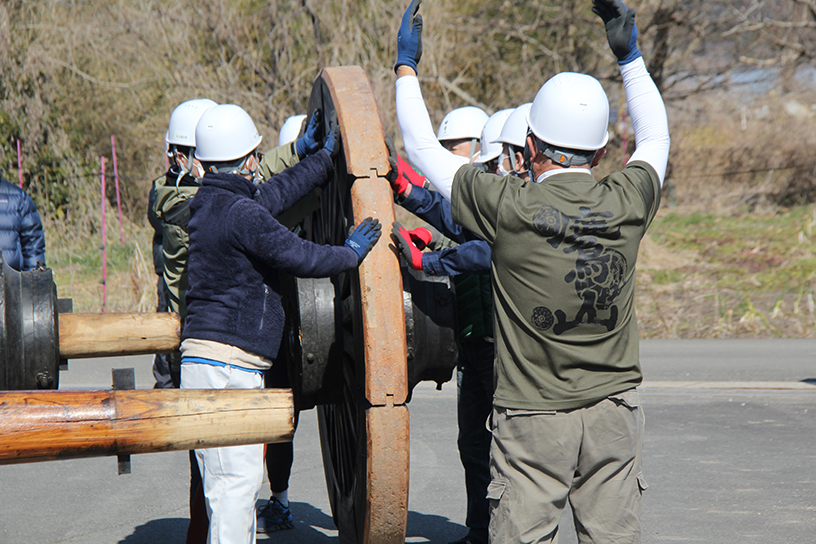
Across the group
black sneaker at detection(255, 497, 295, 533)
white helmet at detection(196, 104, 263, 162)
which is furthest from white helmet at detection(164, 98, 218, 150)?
black sneaker at detection(255, 497, 295, 533)

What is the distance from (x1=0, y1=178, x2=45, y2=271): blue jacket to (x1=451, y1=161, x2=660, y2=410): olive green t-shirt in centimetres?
424

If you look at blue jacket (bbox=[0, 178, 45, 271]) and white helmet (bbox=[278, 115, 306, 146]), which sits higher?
white helmet (bbox=[278, 115, 306, 146])

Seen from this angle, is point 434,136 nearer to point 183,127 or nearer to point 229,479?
point 229,479

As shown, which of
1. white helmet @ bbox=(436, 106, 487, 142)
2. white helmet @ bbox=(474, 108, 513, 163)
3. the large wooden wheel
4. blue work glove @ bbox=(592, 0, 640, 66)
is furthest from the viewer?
white helmet @ bbox=(436, 106, 487, 142)

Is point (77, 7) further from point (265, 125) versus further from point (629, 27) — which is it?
point (629, 27)

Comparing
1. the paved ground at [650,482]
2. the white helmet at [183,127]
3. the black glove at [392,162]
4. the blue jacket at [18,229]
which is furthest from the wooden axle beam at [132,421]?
the blue jacket at [18,229]

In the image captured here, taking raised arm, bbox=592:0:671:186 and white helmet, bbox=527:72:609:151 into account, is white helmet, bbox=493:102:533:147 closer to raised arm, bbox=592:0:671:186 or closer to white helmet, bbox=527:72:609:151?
raised arm, bbox=592:0:671:186

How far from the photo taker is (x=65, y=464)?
5.38 m

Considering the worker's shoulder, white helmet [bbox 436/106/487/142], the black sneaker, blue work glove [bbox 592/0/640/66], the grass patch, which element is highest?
blue work glove [bbox 592/0/640/66]

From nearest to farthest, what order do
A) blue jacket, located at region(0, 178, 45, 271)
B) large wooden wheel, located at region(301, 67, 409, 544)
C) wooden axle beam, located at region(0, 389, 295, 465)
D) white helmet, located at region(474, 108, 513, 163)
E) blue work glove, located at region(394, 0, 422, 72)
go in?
wooden axle beam, located at region(0, 389, 295, 465), large wooden wheel, located at region(301, 67, 409, 544), blue work glove, located at region(394, 0, 422, 72), white helmet, located at region(474, 108, 513, 163), blue jacket, located at region(0, 178, 45, 271)

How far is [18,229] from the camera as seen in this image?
581 centimetres

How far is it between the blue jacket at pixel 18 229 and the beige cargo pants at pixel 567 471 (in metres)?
4.29

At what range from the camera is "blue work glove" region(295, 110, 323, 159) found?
320 centimetres

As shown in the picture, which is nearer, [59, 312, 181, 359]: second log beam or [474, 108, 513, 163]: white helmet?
[59, 312, 181, 359]: second log beam
